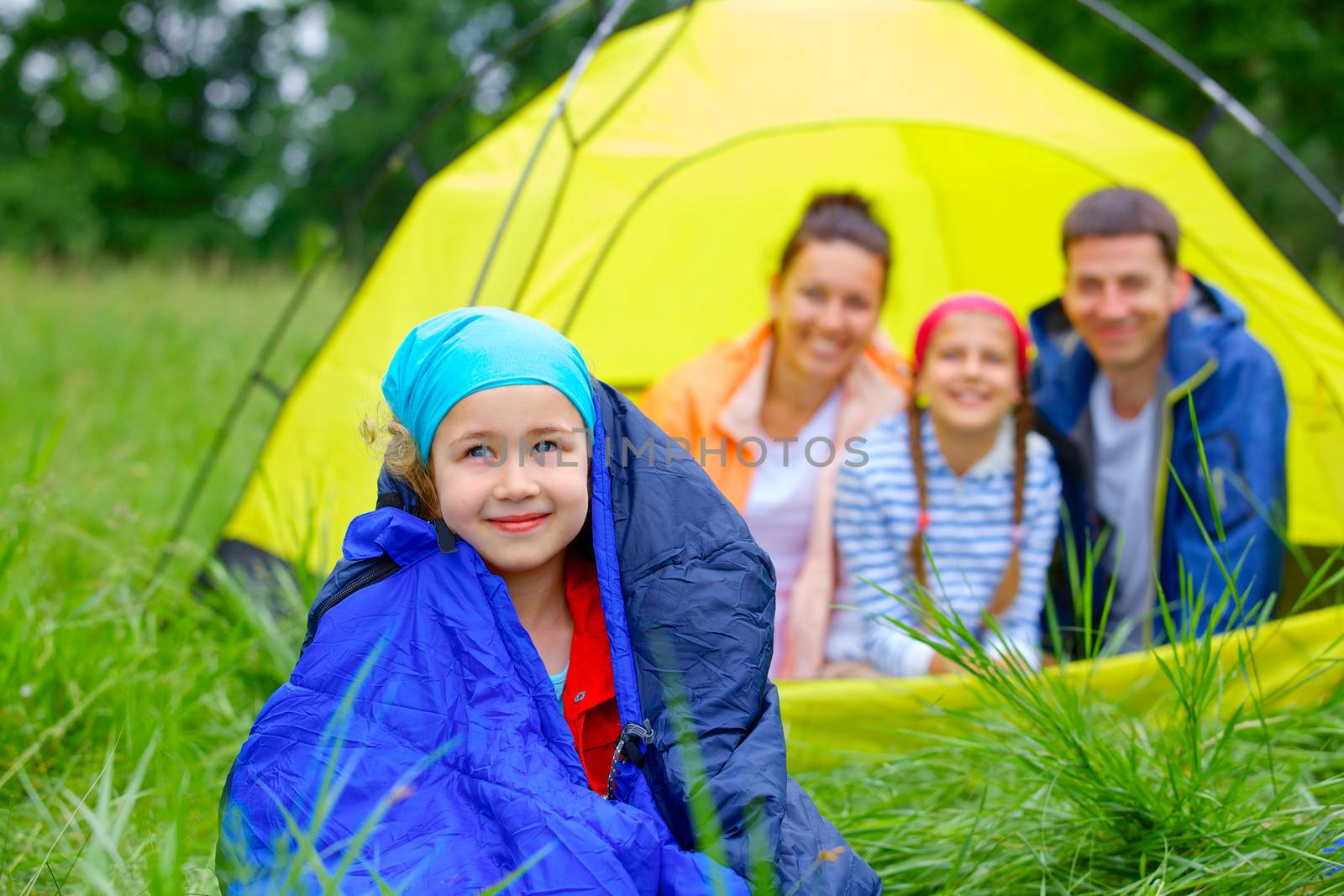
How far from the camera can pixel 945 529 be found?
2186 mm

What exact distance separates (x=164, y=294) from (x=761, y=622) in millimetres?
5842

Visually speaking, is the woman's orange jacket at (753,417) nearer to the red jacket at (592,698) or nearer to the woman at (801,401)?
the woman at (801,401)

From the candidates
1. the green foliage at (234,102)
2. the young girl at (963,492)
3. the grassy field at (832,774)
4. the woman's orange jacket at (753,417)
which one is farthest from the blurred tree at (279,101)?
the grassy field at (832,774)

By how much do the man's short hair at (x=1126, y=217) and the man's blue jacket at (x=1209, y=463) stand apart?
0.18m

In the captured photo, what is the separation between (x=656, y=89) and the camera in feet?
7.72

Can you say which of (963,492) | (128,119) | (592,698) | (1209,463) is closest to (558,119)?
(963,492)

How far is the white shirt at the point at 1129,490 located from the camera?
92.2 inches

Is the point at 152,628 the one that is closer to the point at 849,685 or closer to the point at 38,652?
the point at 38,652

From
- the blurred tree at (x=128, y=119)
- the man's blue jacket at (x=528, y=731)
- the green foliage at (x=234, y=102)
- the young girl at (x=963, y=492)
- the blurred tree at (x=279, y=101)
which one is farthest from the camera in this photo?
the green foliage at (x=234, y=102)

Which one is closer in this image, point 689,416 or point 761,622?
point 761,622

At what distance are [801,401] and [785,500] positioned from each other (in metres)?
0.23

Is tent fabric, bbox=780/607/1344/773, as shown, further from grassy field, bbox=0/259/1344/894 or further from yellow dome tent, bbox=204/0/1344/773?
yellow dome tent, bbox=204/0/1344/773

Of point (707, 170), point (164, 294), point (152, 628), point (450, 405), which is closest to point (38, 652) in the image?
point (152, 628)

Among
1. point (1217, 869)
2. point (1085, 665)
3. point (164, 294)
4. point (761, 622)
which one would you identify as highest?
point (164, 294)
